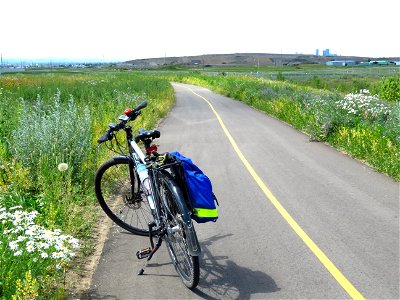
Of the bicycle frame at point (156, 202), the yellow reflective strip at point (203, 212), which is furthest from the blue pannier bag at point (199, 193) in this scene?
the bicycle frame at point (156, 202)

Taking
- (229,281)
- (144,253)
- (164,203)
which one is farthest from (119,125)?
(229,281)

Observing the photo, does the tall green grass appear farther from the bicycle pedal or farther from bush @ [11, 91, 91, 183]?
bush @ [11, 91, 91, 183]

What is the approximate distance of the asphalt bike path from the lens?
15.1ft

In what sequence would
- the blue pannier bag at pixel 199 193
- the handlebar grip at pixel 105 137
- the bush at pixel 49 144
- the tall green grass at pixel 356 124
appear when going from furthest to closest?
the tall green grass at pixel 356 124
the bush at pixel 49 144
the handlebar grip at pixel 105 137
the blue pannier bag at pixel 199 193

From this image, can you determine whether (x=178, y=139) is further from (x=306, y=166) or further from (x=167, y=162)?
(x=167, y=162)

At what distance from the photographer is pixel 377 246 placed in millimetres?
5648

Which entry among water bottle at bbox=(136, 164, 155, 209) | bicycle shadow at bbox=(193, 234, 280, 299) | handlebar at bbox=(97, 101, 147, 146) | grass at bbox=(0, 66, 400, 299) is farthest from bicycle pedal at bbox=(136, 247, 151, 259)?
handlebar at bbox=(97, 101, 147, 146)

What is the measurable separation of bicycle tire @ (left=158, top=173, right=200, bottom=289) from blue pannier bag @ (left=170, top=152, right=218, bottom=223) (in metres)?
0.14

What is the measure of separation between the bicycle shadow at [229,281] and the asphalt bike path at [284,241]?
0.01 metres

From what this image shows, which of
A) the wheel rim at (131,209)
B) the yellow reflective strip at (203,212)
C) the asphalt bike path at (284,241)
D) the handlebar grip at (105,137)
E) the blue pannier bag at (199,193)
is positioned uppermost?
the handlebar grip at (105,137)

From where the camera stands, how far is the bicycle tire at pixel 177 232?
14.0 ft

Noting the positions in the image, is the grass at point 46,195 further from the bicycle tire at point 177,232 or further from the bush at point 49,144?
the bicycle tire at point 177,232

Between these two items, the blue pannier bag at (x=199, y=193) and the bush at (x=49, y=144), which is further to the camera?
the bush at (x=49, y=144)

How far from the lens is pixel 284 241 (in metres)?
5.81
